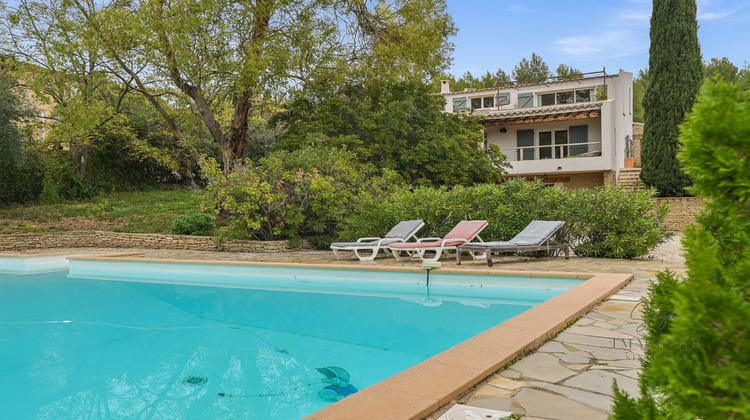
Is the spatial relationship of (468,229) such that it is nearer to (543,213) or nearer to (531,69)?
(543,213)

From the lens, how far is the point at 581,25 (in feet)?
147

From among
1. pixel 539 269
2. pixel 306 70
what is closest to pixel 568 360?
pixel 539 269

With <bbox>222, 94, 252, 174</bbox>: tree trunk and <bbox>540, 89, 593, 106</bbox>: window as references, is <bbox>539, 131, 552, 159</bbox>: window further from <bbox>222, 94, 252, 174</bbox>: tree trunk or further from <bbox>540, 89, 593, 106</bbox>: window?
<bbox>222, 94, 252, 174</bbox>: tree trunk

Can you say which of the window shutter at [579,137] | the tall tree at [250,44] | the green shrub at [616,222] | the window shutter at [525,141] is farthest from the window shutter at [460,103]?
the green shrub at [616,222]

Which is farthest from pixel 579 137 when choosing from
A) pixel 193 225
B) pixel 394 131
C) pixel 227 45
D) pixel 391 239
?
pixel 391 239

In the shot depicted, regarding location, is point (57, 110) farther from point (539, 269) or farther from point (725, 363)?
point (725, 363)

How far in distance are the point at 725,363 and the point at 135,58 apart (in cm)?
1784

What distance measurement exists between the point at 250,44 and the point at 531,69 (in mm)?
51905

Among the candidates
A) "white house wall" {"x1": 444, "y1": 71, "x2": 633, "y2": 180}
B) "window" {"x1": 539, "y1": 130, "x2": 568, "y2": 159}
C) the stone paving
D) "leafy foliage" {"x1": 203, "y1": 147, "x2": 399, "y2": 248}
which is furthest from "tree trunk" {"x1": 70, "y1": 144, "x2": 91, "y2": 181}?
the stone paving

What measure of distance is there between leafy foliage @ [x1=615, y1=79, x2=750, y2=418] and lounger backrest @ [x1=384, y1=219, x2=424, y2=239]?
966 centimetres

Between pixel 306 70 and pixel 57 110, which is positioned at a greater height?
pixel 306 70

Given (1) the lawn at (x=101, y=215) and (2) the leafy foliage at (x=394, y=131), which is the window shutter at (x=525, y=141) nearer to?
(2) the leafy foliage at (x=394, y=131)

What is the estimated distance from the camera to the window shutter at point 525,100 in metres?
30.6

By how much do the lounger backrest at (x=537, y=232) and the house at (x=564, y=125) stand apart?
16041 mm
